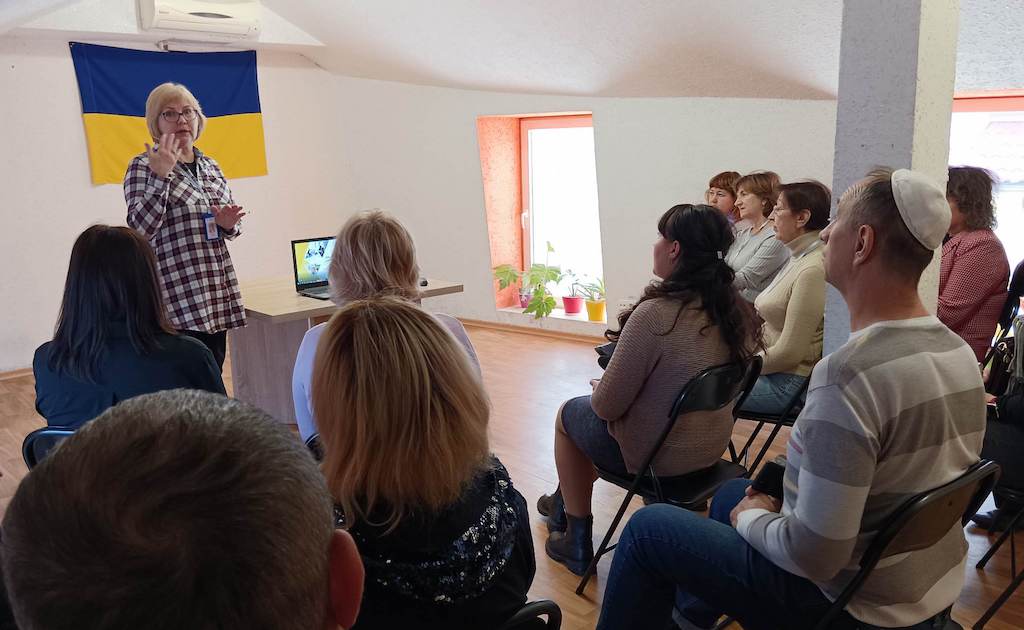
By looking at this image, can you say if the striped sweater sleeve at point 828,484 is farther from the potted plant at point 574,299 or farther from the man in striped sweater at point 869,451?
the potted plant at point 574,299

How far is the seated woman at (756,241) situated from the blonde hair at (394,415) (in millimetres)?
2516

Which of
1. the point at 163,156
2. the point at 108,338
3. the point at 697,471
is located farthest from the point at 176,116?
the point at 697,471

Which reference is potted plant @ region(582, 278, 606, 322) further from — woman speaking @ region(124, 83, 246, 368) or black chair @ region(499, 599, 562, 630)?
black chair @ region(499, 599, 562, 630)

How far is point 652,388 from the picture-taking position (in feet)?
7.32

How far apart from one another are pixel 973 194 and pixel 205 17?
192 inches

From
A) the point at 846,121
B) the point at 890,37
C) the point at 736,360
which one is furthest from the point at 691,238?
the point at 890,37

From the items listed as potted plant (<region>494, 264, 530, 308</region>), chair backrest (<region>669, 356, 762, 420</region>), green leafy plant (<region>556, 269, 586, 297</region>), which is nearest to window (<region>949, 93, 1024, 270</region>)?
green leafy plant (<region>556, 269, 586, 297</region>)

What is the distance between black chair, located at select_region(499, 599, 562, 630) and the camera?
1.30 metres

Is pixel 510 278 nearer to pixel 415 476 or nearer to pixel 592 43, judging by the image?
Answer: pixel 592 43

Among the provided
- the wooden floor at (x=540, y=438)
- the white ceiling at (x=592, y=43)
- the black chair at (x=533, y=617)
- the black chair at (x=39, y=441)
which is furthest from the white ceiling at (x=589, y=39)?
the black chair at (x=533, y=617)

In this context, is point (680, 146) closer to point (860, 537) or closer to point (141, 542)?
point (860, 537)

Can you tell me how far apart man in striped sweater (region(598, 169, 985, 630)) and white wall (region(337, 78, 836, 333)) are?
11.1ft

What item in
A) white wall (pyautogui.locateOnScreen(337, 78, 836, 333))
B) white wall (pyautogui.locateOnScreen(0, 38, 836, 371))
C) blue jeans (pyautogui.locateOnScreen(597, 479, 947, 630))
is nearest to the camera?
blue jeans (pyautogui.locateOnScreen(597, 479, 947, 630))

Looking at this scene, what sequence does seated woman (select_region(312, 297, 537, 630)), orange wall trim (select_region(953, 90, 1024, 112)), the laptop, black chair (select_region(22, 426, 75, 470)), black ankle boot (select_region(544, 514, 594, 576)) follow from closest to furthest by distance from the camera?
seated woman (select_region(312, 297, 537, 630)) < black chair (select_region(22, 426, 75, 470)) < black ankle boot (select_region(544, 514, 594, 576)) < the laptop < orange wall trim (select_region(953, 90, 1024, 112))
